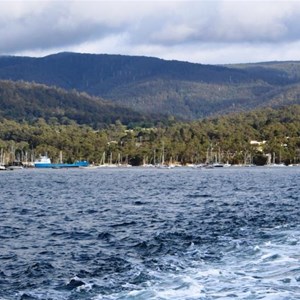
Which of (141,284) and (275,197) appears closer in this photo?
(141,284)

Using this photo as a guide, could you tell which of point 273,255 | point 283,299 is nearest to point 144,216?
point 273,255

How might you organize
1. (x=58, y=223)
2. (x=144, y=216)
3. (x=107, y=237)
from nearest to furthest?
1. (x=107, y=237)
2. (x=58, y=223)
3. (x=144, y=216)

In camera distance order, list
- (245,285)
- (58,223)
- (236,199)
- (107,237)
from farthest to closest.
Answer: (236,199), (58,223), (107,237), (245,285)

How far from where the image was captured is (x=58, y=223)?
49562 millimetres

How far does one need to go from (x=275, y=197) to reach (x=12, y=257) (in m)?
47.1

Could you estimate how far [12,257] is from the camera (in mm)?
34156

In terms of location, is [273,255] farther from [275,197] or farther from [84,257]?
[275,197]

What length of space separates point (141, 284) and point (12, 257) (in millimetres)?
10091

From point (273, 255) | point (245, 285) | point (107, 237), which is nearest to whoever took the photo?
point (245, 285)

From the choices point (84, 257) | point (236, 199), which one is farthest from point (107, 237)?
point (236, 199)

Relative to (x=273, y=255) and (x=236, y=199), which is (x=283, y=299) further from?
(x=236, y=199)

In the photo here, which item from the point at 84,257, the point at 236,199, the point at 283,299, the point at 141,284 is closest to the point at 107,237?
the point at 84,257

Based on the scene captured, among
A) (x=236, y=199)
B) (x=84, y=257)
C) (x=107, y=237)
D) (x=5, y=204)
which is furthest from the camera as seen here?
(x=236, y=199)

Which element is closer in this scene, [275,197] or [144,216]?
[144,216]
